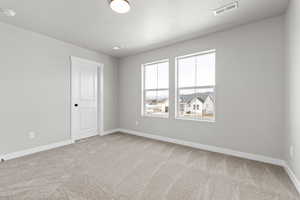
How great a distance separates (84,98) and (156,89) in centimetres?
223

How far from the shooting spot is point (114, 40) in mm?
3465

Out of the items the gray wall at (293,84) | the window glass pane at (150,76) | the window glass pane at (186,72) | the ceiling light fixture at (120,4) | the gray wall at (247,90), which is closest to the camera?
the gray wall at (293,84)

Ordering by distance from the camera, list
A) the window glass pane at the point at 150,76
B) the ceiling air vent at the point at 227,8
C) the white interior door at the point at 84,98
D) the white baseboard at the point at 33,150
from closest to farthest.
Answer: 1. the ceiling air vent at the point at 227,8
2. the white baseboard at the point at 33,150
3. the white interior door at the point at 84,98
4. the window glass pane at the point at 150,76

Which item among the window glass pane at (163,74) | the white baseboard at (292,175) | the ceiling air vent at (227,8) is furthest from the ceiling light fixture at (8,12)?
the white baseboard at (292,175)

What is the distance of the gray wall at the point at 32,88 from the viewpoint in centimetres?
266

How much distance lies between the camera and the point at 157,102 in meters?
4.21

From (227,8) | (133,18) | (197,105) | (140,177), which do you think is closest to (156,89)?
(197,105)

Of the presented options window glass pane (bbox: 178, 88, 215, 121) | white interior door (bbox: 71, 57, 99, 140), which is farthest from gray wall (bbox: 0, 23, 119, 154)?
window glass pane (bbox: 178, 88, 215, 121)

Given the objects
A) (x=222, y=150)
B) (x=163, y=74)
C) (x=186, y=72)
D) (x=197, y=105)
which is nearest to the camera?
(x=222, y=150)

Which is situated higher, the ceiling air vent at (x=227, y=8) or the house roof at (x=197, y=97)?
the ceiling air vent at (x=227, y=8)

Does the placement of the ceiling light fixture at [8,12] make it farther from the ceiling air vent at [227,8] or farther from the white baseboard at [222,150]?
the white baseboard at [222,150]

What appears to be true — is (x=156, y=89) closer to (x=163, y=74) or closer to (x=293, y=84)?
(x=163, y=74)

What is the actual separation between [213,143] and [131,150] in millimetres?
1904

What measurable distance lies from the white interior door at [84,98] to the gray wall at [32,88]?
210mm
